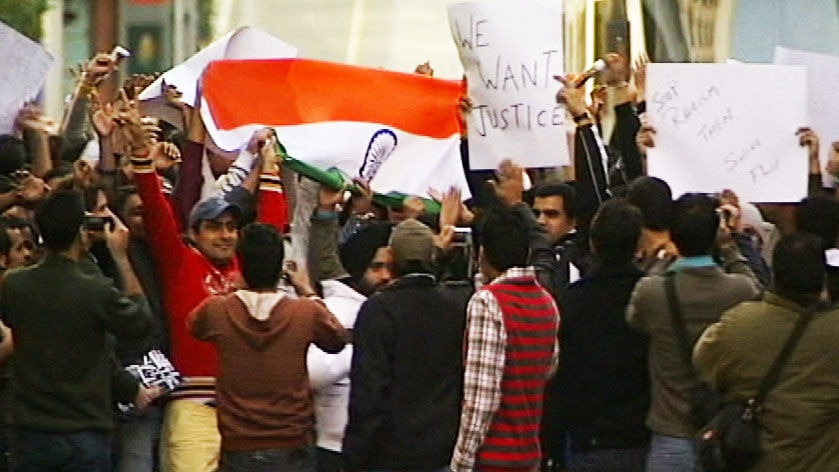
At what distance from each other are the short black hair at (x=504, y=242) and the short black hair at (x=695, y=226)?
0.61 meters

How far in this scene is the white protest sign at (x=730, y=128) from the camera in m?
10.6

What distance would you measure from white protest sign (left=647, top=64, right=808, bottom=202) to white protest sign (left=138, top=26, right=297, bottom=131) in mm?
2125

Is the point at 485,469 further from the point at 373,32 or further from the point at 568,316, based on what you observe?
the point at 373,32

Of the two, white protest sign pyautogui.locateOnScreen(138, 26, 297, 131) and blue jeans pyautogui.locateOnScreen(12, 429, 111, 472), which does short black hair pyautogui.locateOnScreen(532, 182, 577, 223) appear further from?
blue jeans pyautogui.locateOnScreen(12, 429, 111, 472)

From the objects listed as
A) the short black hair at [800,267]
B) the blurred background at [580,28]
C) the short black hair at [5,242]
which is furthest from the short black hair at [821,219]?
the blurred background at [580,28]

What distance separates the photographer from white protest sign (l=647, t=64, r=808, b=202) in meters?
10.6

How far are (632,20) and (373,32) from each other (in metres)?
2.12

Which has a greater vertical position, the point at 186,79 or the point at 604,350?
the point at 186,79

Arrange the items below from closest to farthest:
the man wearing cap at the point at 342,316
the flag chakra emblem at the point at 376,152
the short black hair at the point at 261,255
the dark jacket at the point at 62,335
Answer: the short black hair at the point at 261,255
the dark jacket at the point at 62,335
the man wearing cap at the point at 342,316
the flag chakra emblem at the point at 376,152

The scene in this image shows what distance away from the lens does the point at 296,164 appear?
11.2 m

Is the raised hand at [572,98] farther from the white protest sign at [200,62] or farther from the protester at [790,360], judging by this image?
the protester at [790,360]

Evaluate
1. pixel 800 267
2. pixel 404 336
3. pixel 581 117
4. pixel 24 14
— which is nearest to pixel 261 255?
pixel 404 336

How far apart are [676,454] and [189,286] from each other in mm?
2134

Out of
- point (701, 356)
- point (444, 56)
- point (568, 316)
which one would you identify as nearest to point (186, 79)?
point (568, 316)
